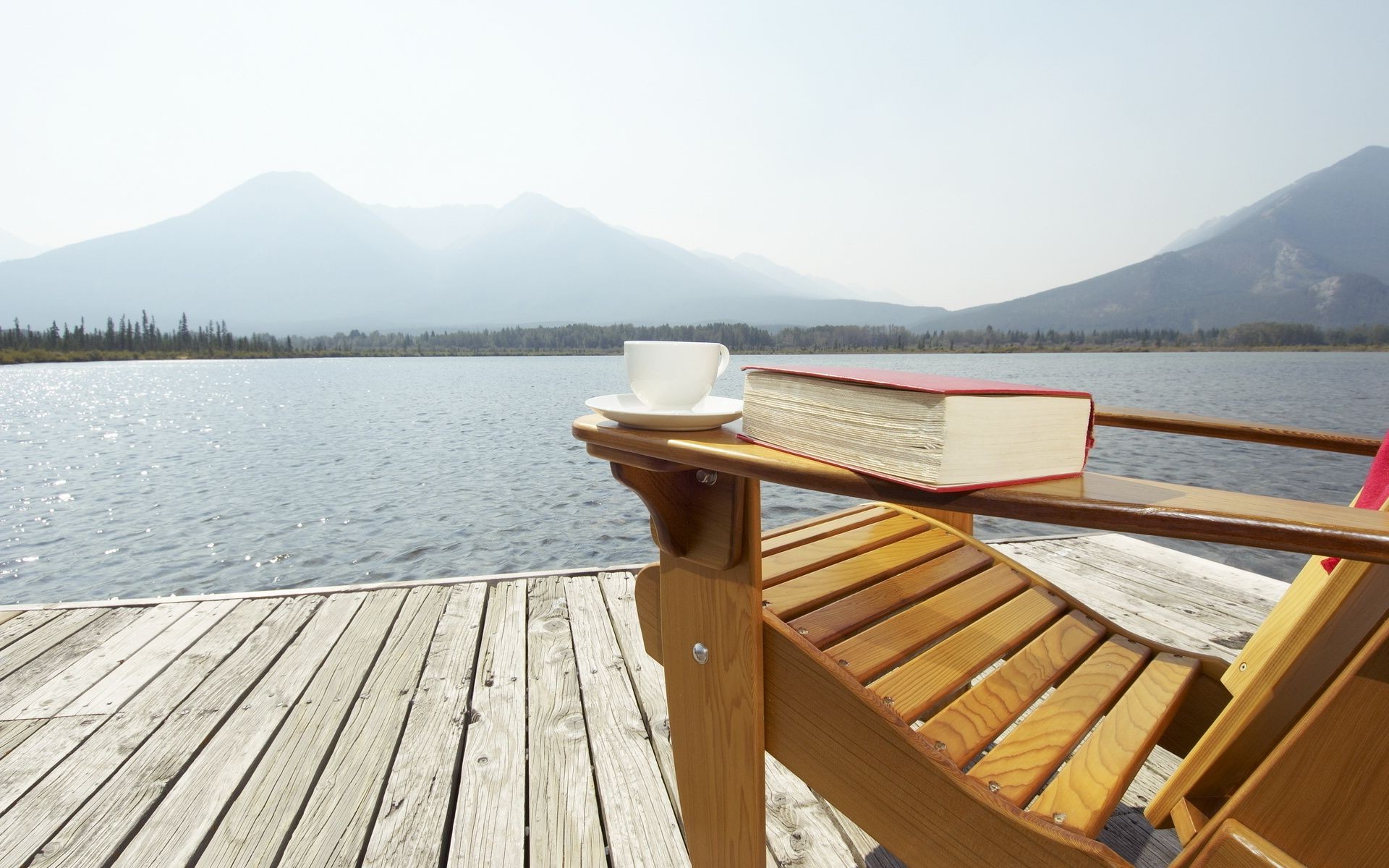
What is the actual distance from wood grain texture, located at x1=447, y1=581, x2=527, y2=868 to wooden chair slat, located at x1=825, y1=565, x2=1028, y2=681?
80cm

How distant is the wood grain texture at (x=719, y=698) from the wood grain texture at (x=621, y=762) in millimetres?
333

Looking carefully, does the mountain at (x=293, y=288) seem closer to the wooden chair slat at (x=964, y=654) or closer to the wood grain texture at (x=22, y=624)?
the wood grain texture at (x=22, y=624)

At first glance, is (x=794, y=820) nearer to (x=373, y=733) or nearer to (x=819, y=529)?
(x=819, y=529)

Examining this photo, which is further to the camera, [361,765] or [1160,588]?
[1160,588]

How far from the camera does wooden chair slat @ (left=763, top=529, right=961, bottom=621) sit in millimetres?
1187

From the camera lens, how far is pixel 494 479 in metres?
11.7

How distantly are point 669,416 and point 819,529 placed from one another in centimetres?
84

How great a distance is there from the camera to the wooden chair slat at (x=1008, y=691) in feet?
3.23

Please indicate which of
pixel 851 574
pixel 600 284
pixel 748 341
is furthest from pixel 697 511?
pixel 600 284

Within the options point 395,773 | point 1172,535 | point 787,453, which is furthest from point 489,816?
point 1172,535

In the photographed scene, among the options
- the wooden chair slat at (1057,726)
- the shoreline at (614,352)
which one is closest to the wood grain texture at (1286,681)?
the wooden chair slat at (1057,726)

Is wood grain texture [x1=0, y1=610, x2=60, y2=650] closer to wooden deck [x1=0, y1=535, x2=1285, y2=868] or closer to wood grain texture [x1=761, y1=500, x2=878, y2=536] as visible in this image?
wooden deck [x1=0, y1=535, x2=1285, y2=868]

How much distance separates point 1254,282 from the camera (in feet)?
303

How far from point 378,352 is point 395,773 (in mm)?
95376
